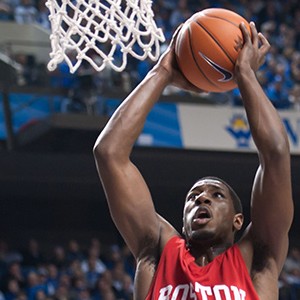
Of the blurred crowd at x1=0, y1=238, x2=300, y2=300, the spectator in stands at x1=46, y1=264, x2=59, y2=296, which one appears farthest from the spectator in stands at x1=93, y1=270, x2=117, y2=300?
the spectator in stands at x1=46, y1=264, x2=59, y2=296

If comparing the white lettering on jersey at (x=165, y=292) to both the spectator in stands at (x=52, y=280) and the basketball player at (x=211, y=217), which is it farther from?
the spectator in stands at (x=52, y=280)

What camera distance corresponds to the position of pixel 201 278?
3.68 meters

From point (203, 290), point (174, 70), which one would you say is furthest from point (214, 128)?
point (203, 290)

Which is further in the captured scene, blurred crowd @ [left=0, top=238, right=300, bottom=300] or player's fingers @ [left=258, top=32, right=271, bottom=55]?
blurred crowd @ [left=0, top=238, right=300, bottom=300]

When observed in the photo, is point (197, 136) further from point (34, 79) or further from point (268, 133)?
point (268, 133)

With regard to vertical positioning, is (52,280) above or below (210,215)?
below

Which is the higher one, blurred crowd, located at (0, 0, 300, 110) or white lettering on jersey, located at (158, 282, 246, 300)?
white lettering on jersey, located at (158, 282, 246, 300)

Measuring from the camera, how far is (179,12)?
1532 centimetres

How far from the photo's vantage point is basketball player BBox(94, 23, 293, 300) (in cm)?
366

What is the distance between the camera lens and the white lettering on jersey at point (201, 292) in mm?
3613

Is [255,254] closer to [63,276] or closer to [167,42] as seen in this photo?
[63,276]

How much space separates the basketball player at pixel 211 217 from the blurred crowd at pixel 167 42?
25.7 feet

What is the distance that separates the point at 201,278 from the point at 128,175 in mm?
485

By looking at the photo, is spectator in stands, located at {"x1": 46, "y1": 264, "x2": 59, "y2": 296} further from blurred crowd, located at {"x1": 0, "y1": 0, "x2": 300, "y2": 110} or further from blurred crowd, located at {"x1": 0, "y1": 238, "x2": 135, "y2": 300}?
blurred crowd, located at {"x1": 0, "y1": 0, "x2": 300, "y2": 110}
